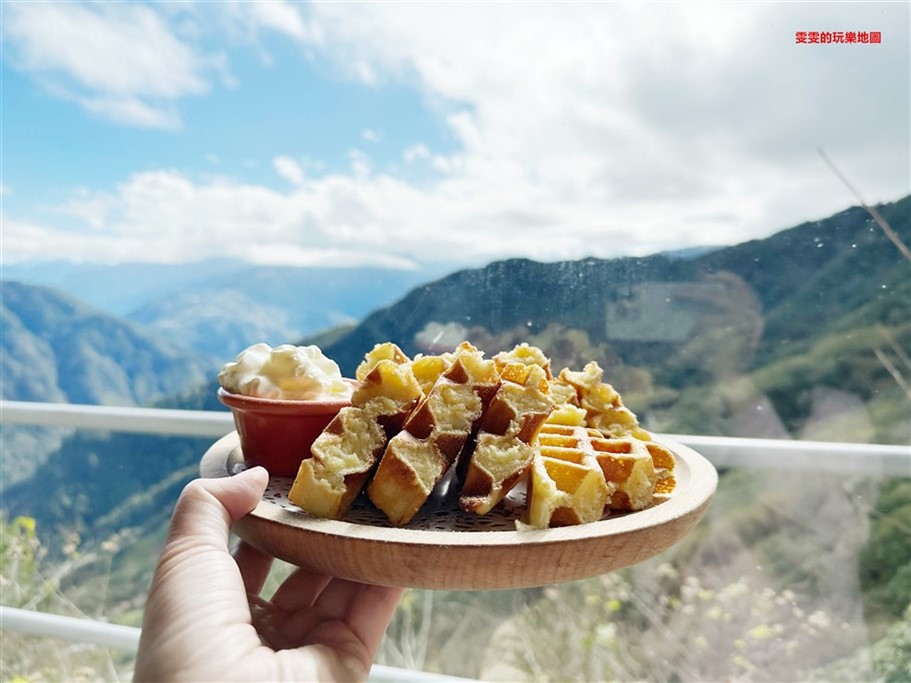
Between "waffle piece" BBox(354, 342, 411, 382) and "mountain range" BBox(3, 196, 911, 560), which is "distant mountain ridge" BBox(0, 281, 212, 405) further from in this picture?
"waffle piece" BBox(354, 342, 411, 382)

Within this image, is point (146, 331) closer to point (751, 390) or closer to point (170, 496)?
point (170, 496)

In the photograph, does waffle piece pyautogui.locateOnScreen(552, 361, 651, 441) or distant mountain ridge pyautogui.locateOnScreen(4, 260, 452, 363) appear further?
distant mountain ridge pyautogui.locateOnScreen(4, 260, 452, 363)

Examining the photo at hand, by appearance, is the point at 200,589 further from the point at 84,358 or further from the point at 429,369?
the point at 84,358

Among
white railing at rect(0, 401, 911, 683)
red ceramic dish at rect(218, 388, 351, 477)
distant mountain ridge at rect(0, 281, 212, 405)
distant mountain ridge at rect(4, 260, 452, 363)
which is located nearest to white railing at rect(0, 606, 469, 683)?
white railing at rect(0, 401, 911, 683)

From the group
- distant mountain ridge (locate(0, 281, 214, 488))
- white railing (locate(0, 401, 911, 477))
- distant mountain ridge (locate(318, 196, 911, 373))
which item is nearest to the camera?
white railing (locate(0, 401, 911, 477))

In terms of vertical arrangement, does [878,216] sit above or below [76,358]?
above

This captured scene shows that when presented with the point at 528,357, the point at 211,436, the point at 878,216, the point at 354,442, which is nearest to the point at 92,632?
the point at 211,436

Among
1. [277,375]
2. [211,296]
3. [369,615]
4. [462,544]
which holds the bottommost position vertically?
[369,615]
